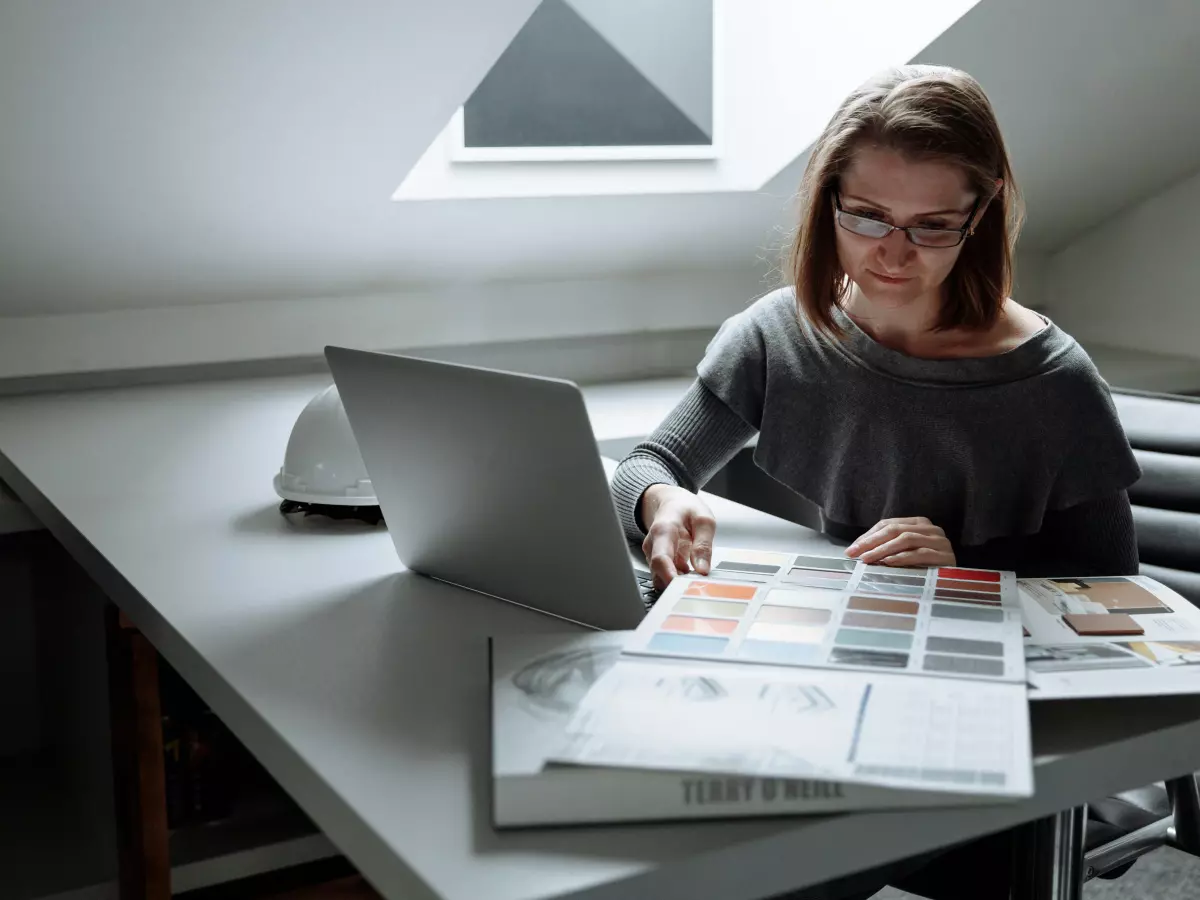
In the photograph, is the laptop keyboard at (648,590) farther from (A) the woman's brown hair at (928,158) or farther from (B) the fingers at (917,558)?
(A) the woman's brown hair at (928,158)

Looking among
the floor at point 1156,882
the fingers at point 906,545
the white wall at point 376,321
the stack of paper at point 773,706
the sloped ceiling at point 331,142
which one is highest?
the sloped ceiling at point 331,142

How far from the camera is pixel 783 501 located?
190 cm

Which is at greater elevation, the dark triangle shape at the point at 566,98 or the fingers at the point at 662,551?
the dark triangle shape at the point at 566,98

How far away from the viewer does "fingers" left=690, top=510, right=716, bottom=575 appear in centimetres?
112

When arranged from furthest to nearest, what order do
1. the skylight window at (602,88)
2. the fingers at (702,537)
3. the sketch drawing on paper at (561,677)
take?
the skylight window at (602,88), the fingers at (702,537), the sketch drawing on paper at (561,677)

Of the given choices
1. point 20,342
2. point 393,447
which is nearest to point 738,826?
point 393,447

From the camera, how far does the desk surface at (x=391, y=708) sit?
66 cm

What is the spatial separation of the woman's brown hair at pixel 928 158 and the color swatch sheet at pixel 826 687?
0.48 m

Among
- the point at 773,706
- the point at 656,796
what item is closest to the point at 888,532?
the point at 773,706

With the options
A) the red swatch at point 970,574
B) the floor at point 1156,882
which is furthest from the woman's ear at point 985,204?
the floor at point 1156,882

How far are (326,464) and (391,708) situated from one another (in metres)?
0.54

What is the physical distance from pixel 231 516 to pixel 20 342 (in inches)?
43.0

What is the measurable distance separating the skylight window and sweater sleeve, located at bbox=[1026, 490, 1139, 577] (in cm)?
148

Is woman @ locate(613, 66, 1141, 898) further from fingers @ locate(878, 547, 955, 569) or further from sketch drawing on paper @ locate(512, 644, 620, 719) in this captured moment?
sketch drawing on paper @ locate(512, 644, 620, 719)
